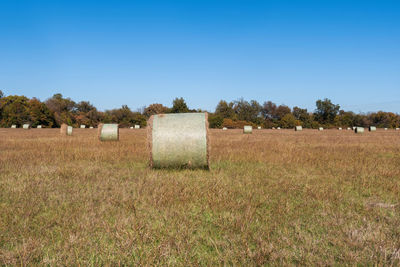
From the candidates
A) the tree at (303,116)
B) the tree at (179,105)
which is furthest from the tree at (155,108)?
the tree at (303,116)

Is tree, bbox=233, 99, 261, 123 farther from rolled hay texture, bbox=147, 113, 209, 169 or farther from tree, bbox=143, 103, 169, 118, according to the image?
rolled hay texture, bbox=147, 113, 209, 169

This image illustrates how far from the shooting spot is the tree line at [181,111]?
71969 millimetres

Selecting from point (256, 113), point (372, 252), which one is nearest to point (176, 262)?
point (372, 252)

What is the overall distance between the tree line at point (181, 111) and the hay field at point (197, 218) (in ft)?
245

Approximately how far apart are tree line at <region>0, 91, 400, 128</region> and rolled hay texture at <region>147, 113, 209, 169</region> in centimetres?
7277

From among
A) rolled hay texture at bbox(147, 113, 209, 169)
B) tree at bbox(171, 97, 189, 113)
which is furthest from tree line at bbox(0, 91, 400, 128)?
rolled hay texture at bbox(147, 113, 209, 169)

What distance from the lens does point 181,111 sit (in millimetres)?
90500

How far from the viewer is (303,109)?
12625cm

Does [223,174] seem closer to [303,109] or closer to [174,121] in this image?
[174,121]

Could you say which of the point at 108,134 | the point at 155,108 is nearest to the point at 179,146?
the point at 108,134

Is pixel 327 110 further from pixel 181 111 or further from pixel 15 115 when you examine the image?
pixel 15 115

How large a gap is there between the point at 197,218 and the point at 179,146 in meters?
4.39

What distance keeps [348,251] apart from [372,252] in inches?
10.4

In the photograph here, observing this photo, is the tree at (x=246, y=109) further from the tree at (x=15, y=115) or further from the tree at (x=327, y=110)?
the tree at (x=15, y=115)
